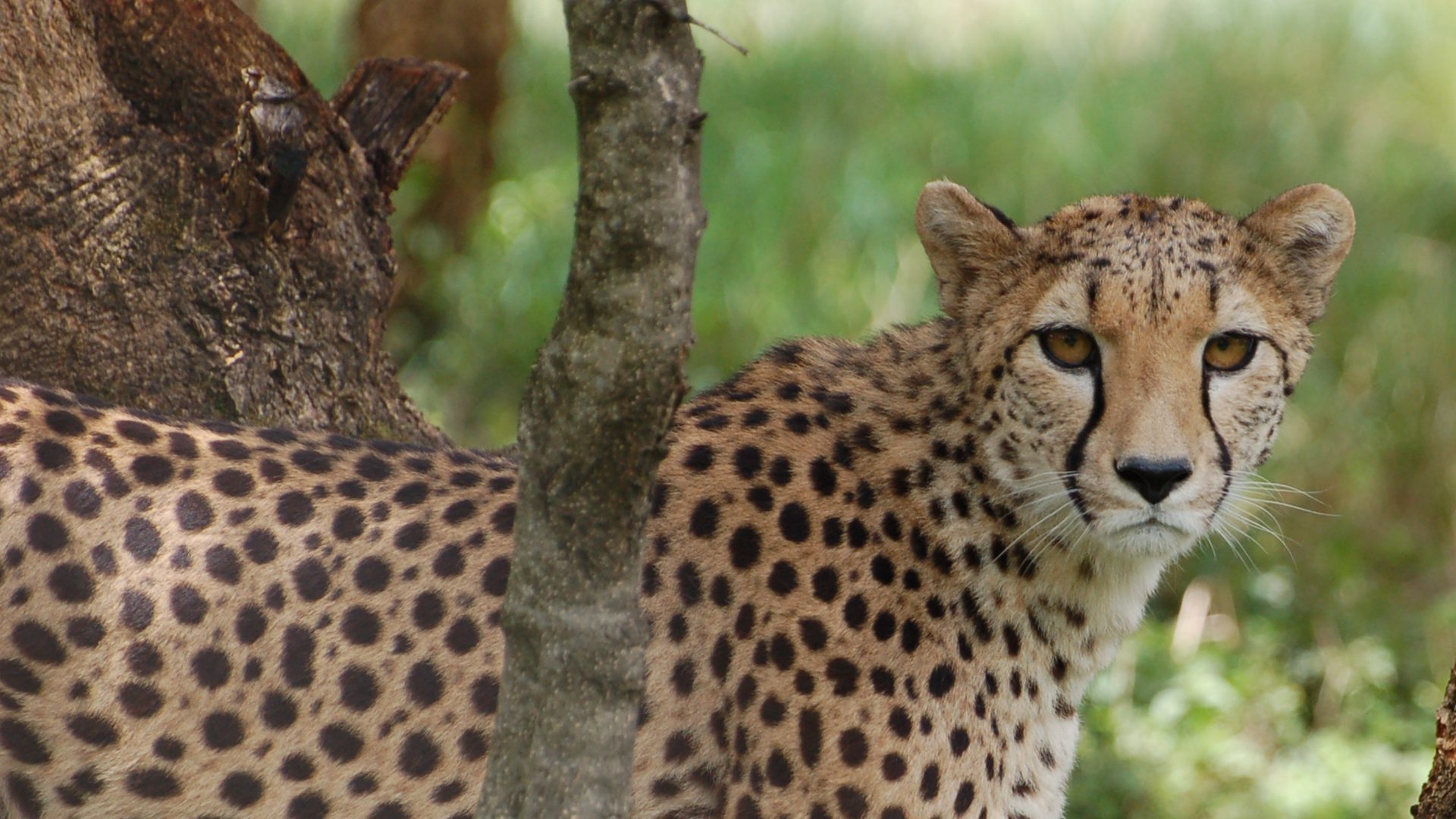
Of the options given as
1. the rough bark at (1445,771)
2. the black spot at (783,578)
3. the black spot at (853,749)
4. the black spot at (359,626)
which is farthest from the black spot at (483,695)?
the rough bark at (1445,771)

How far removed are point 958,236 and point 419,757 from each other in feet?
5.15

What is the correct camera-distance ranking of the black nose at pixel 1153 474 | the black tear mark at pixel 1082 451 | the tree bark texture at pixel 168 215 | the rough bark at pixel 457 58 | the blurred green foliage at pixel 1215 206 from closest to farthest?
the black nose at pixel 1153 474
the black tear mark at pixel 1082 451
the tree bark texture at pixel 168 215
the blurred green foliage at pixel 1215 206
the rough bark at pixel 457 58

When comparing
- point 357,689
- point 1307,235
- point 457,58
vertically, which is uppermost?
point 457,58

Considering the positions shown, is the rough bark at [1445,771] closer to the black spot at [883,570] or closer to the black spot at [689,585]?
the black spot at [883,570]

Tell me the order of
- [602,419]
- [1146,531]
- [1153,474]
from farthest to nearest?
1. [1146,531]
2. [1153,474]
3. [602,419]

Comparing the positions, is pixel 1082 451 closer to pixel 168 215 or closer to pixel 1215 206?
pixel 168 215

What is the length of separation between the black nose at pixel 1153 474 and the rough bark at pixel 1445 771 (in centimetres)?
61

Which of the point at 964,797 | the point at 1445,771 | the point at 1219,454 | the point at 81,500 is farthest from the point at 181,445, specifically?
the point at 1445,771

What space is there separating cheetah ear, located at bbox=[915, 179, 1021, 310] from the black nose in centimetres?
65

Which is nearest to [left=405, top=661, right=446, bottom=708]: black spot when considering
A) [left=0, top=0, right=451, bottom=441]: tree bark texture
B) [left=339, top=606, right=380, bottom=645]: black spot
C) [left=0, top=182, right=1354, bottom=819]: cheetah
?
[left=0, top=182, right=1354, bottom=819]: cheetah

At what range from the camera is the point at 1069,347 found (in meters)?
3.40

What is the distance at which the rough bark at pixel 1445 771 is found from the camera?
124 inches

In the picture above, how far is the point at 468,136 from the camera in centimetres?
984

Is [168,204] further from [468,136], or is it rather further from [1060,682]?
[468,136]
